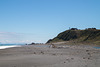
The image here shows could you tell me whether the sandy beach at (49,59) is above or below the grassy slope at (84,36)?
below

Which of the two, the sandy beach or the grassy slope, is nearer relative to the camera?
the sandy beach

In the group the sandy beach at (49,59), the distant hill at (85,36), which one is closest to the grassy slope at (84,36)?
the distant hill at (85,36)

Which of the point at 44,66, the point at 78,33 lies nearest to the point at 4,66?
the point at 44,66

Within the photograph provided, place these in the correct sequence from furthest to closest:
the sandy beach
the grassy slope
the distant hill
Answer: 1. the distant hill
2. the grassy slope
3. the sandy beach

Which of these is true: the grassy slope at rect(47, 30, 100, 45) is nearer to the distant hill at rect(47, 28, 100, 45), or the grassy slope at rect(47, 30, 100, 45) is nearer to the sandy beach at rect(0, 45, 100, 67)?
the distant hill at rect(47, 28, 100, 45)

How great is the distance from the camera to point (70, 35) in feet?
500

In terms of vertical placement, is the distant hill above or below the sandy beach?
above

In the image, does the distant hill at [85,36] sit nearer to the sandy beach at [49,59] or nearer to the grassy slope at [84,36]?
the grassy slope at [84,36]

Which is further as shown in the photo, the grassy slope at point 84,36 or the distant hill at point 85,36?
the distant hill at point 85,36

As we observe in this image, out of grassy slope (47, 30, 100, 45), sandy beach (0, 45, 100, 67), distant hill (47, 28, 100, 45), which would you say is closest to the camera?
sandy beach (0, 45, 100, 67)

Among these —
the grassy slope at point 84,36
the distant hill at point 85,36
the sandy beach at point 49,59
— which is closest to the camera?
the sandy beach at point 49,59

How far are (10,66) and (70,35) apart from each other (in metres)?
142

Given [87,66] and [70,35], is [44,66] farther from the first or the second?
[70,35]

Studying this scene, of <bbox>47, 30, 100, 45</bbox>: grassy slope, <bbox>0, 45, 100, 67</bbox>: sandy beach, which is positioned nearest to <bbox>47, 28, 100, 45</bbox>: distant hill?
<bbox>47, 30, 100, 45</bbox>: grassy slope
